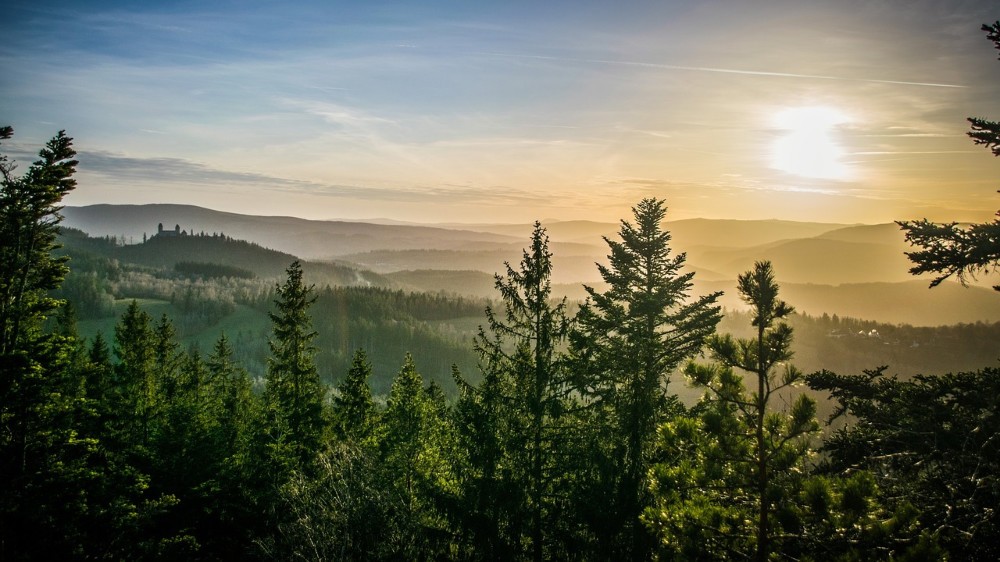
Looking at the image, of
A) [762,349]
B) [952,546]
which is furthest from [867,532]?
[762,349]

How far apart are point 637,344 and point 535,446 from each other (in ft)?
15.3

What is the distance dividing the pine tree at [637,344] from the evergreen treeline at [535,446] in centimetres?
7

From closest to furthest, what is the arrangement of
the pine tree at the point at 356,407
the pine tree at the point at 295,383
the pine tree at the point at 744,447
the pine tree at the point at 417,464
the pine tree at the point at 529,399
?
the pine tree at the point at 744,447 → the pine tree at the point at 529,399 → the pine tree at the point at 417,464 → the pine tree at the point at 295,383 → the pine tree at the point at 356,407

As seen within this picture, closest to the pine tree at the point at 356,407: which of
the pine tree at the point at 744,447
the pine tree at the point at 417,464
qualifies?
the pine tree at the point at 417,464

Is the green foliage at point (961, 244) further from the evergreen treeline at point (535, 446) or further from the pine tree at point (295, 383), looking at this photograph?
the pine tree at point (295, 383)

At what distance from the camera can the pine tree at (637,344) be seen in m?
16.1

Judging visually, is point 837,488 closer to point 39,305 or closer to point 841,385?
point 841,385

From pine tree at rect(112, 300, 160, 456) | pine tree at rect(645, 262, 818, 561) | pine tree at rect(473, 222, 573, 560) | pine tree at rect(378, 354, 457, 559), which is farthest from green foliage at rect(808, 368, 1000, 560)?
pine tree at rect(112, 300, 160, 456)

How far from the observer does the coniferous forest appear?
882cm

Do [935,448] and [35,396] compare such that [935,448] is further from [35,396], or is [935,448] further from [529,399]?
[35,396]

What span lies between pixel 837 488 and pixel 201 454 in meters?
29.7

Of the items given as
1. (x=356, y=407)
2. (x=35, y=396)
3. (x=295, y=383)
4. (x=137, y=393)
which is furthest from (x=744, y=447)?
(x=137, y=393)

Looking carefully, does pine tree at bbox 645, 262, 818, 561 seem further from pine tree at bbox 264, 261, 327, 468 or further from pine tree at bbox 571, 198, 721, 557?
pine tree at bbox 264, 261, 327, 468

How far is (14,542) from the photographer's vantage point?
16.1 metres
